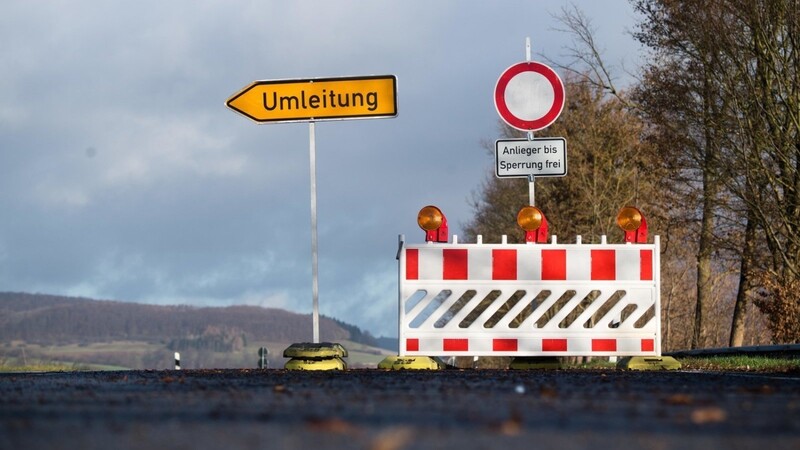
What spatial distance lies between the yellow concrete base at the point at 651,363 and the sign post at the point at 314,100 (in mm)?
4391

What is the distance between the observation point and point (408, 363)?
1499 centimetres

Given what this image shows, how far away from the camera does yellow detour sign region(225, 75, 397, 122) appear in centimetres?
1731

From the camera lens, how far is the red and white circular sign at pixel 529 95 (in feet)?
54.0

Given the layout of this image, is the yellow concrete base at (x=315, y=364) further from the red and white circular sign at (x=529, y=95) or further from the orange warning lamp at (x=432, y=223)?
the red and white circular sign at (x=529, y=95)

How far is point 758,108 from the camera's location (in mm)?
27641

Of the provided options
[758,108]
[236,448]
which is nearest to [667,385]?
[236,448]

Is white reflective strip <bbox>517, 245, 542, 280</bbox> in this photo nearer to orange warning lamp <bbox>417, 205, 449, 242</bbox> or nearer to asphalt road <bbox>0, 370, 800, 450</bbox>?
orange warning lamp <bbox>417, 205, 449, 242</bbox>

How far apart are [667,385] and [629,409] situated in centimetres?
270

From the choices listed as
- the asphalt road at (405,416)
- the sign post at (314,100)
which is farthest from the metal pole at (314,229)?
the asphalt road at (405,416)

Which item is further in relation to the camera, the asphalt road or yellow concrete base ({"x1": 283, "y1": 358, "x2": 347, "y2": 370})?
yellow concrete base ({"x1": 283, "y1": 358, "x2": 347, "y2": 370})

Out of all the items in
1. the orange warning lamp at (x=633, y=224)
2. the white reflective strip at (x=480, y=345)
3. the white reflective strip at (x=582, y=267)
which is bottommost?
the white reflective strip at (x=480, y=345)

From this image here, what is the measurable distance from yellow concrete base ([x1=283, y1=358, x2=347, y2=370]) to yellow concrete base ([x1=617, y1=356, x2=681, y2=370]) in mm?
3165

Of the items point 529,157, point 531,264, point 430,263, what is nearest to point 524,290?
point 531,264

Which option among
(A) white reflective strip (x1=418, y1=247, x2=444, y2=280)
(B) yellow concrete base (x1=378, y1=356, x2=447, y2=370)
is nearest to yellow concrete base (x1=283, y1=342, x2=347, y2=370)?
(B) yellow concrete base (x1=378, y1=356, x2=447, y2=370)
